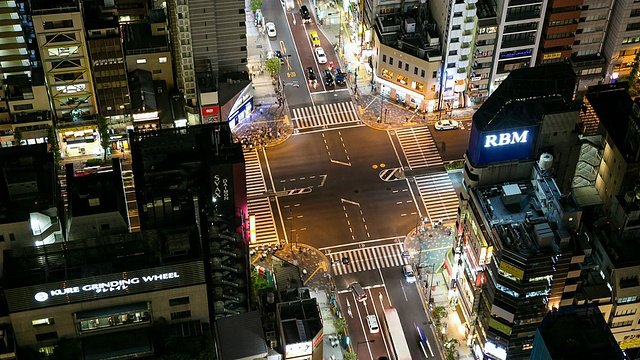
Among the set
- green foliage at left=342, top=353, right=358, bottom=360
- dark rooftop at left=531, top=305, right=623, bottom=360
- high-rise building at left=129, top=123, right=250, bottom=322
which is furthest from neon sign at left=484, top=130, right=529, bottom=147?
green foliage at left=342, top=353, right=358, bottom=360

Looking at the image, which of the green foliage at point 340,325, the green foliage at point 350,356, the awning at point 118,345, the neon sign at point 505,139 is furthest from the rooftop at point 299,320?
the neon sign at point 505,139

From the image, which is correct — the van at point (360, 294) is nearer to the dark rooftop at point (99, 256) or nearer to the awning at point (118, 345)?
the dark rooftop at point (99, 256)

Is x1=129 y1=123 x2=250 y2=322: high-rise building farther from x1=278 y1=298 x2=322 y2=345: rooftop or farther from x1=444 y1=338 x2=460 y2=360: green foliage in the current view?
x1=444 y1=338 x2=460 y2=360: green foliage

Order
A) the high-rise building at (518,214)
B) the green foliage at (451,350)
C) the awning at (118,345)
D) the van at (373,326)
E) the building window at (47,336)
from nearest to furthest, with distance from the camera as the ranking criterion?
the building window at (47,336), the awning at (118,345), the high-rise building at (518,214), the green foliage at (451,350), the van at (373,326)

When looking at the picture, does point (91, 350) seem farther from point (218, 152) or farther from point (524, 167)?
point (524, 167)

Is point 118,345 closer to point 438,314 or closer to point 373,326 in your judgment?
point 373,326

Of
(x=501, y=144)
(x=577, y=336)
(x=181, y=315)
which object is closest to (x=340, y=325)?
(x=181, y=315)
